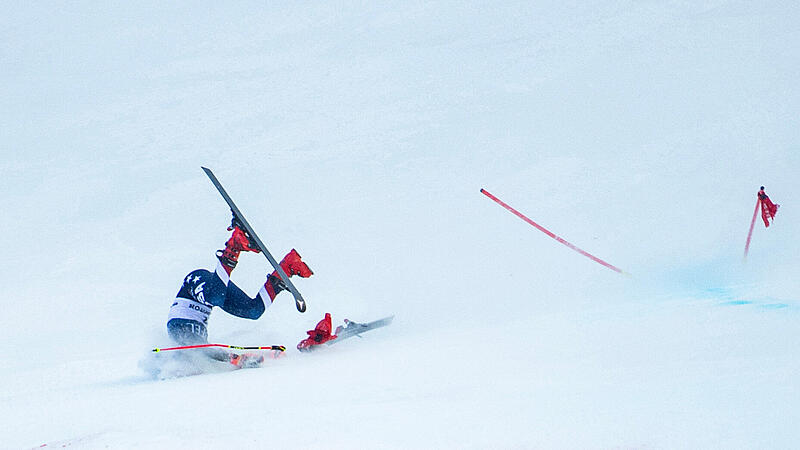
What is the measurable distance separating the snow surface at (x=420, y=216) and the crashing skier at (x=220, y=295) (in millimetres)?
399

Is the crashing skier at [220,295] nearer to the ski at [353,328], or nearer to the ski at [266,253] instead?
the ski at [266,253]

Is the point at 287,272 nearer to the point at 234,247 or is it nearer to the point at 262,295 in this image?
the point at 262,295

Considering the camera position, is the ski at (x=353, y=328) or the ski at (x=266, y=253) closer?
the ski at (x=266, y=253)

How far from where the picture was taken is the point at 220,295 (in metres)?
5.84

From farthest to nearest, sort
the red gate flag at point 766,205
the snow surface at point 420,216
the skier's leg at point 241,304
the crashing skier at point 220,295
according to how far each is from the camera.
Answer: the red gate flag at point 766,205
the skier's leg at point 241,304
the crashing skier at point 220,295
the snow surface at point 420,216

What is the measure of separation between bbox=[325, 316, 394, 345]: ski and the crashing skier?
0.62 metres

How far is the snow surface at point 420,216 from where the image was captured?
388cm

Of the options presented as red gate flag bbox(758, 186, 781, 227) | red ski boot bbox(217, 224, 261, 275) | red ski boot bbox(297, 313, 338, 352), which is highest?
red gate flag bbox(758, 186, 781, 227)

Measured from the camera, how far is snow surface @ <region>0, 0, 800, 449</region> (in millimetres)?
3875

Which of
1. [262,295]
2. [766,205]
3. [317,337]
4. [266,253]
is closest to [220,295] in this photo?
[262,295]

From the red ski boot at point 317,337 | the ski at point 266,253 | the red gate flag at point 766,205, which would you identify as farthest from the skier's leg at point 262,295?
the red gate flag at point 766,205

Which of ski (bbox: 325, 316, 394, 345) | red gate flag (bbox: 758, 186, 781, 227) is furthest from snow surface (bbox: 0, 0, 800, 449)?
red gate flag (bbox: 758, 186, 781, 227)

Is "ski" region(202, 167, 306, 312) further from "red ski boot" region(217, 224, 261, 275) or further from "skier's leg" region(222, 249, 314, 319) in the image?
"skier's leg" region(222, 249, 314, 319)

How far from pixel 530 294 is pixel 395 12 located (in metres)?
8.61
